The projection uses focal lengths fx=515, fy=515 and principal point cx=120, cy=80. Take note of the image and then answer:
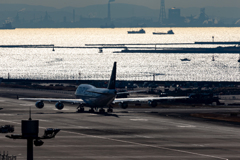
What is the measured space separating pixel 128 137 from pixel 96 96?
28.7 metres

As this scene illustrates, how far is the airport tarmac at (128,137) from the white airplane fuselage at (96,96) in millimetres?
2662

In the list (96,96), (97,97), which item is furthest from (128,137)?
(96,96)

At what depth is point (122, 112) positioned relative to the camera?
108m

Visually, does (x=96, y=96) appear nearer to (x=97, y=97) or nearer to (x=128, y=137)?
(x=97, y=97)

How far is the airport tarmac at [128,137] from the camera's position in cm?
5819

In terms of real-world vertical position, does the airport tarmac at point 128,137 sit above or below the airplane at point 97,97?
below

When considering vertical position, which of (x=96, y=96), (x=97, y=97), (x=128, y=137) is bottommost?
(x=128, y=137)

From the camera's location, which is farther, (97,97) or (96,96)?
(96,96)

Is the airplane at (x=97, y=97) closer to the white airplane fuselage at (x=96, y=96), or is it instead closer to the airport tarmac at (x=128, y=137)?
the white airplane fuselage at (x=96, y=96)

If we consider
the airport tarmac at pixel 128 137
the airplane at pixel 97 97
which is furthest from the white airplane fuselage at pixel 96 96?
the airport tarmac at pixel 128 137

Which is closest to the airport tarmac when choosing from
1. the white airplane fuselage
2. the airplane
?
the airplane

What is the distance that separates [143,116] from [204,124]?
15641 millimetres

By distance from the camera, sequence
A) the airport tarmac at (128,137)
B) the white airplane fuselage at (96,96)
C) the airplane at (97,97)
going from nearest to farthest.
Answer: the airport tarmac at (128,137) < the airplane at (97,97) < the white airplane fuselage at (96,96)

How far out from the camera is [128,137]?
72000mm
